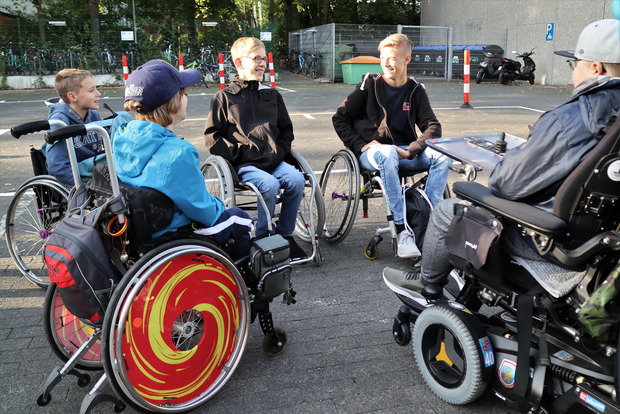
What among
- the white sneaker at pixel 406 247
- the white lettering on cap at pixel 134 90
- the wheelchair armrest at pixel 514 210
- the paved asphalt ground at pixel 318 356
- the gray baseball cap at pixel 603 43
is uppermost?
the gray baseball cap at pixel 603 43

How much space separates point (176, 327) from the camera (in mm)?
2520

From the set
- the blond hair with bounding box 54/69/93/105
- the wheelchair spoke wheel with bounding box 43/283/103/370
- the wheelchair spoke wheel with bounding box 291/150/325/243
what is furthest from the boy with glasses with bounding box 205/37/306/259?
the wheelchair spoke wheel with bounding box 43/283/103/370

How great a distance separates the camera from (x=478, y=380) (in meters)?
2.40

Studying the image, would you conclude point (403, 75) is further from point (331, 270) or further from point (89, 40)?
point (89, 40)

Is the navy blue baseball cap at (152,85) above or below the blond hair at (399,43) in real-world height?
below

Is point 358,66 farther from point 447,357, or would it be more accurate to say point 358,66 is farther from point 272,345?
point 447,357

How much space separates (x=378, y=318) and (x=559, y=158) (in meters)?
1.66

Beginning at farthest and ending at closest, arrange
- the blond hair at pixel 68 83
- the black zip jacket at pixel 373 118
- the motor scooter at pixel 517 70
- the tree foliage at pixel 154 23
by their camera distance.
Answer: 1. the tree foliage at pixel 154 23
2. the motor scooter at pixel 517 70
3. the black zip jacket at pixel 373 118
4. the blond hair at pixel 68 83

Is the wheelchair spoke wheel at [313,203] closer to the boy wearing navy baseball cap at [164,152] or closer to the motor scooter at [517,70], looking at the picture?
the boy wearing navy baseball cap at [164,152]

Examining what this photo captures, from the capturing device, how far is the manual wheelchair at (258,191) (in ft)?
12.9

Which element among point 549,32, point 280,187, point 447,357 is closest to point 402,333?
point 447,357

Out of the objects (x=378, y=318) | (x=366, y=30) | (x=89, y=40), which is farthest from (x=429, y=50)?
(x=378, y=318)

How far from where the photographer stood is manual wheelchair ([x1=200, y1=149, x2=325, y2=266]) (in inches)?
155

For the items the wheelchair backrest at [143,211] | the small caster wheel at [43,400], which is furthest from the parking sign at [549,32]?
the small caster wheel at [43,400]
